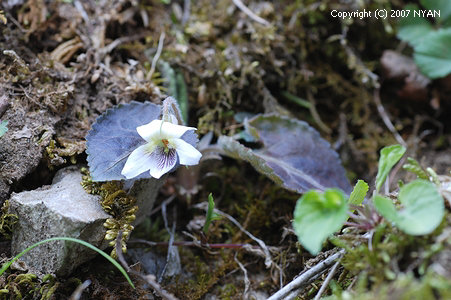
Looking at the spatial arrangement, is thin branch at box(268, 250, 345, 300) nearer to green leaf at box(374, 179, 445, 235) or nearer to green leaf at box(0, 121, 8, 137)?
green leaf at box(374, 179, 445, 235)

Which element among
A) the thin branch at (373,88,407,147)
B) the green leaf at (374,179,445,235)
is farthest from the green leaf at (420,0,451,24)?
the green leaf at (374,179,445,235)

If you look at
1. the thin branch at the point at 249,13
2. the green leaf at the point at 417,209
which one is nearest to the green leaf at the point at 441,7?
the thin branch at the point at 249,13

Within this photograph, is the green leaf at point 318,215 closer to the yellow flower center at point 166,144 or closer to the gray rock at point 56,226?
the yellow flower center at point 166,144

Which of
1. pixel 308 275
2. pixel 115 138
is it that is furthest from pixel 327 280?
pixel 115 138

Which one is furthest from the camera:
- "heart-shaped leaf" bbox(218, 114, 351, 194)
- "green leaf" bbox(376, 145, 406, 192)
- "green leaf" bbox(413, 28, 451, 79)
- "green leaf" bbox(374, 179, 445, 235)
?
"green leaf" bbox(413, 28, 451, 79)

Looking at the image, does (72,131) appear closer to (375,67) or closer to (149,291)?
(149,291)

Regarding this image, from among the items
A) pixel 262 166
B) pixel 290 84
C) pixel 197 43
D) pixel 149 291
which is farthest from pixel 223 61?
pixel 149 291

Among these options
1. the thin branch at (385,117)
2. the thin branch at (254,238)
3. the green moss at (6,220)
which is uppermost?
the green moss at (6,220)

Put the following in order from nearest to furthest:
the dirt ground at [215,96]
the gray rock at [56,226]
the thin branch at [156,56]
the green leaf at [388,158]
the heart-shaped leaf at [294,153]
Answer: the green leaf at [388,158] < the gray rock at [56,226] < the dirt ground at [215,96] < the heart-shaped leaf at [294,153] < the thin branch at [156,56]
